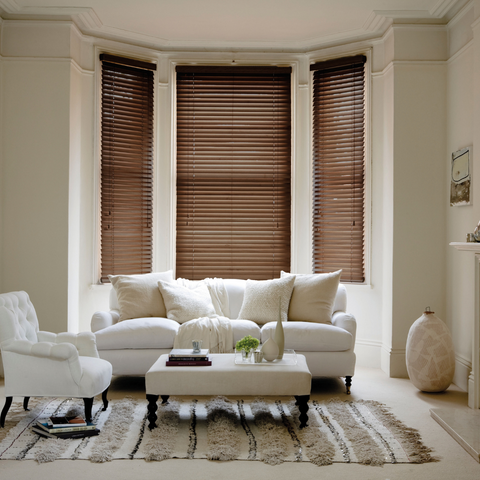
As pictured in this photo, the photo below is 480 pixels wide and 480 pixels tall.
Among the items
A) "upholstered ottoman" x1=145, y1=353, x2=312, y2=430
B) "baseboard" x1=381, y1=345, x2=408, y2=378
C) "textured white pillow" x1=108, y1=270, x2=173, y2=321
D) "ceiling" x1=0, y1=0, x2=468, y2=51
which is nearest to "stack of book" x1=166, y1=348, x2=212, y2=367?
"upholstered ottoman" x1=145, y1=353, x2=312, y2=430

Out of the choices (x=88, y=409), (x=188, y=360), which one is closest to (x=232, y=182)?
(x=188, y=360)

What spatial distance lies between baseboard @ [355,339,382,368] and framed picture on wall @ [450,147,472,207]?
5.19 ft

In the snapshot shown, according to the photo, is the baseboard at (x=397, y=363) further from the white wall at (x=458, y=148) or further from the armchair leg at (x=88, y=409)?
the armchair leg at (x=88, y=409)

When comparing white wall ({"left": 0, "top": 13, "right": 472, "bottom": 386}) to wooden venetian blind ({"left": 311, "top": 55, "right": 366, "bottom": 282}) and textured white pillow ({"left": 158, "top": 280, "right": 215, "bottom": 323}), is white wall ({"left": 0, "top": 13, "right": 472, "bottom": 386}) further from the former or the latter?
textured white pillow ({"left": 158, "top": 280, "right": 215, "bottom": 323})

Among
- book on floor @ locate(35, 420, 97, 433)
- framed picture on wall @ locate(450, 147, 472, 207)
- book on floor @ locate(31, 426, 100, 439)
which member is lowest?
book on floor @ locate(31, 426, 100, 439)

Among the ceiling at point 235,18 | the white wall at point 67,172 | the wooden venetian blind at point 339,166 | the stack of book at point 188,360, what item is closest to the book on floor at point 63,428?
the stack of book at point 188,360

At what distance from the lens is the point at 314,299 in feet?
15.5

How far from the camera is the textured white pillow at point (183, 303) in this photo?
4629mm

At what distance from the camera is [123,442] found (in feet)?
10.3

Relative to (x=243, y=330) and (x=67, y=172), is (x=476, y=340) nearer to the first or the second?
(x=243, y=330)

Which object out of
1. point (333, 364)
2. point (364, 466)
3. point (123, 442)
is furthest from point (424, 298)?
point (123, 442)

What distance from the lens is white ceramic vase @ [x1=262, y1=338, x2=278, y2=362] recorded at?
3.61 meters

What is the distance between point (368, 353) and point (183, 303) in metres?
1.96

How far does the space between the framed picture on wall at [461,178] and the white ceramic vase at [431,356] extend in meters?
1.03
